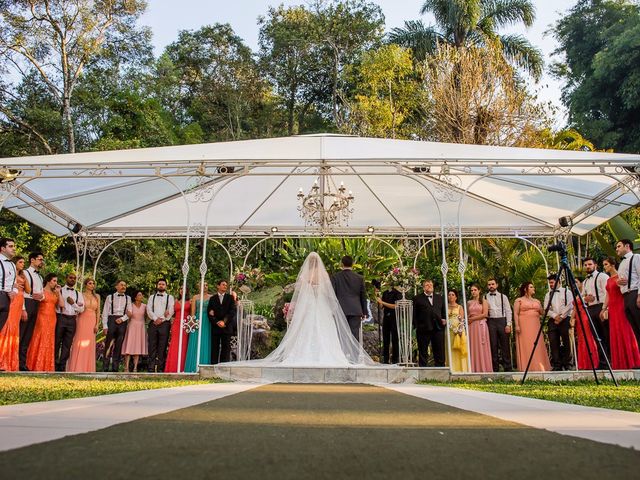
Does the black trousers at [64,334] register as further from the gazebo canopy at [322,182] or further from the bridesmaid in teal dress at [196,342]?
the gazebo canopy at [322,182]

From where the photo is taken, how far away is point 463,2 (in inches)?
946

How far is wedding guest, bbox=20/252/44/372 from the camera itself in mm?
8852

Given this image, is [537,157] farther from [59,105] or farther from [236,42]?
[236,42]

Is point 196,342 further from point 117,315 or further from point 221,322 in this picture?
point 117,315

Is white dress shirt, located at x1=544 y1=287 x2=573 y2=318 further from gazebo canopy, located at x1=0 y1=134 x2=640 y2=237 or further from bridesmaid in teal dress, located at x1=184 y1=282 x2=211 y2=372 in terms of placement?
bridesmaid in teal dress, located at x1=184 y1=282 x2=211 y2=372

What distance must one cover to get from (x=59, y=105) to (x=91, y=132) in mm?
1491

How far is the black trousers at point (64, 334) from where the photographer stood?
31.3 feet

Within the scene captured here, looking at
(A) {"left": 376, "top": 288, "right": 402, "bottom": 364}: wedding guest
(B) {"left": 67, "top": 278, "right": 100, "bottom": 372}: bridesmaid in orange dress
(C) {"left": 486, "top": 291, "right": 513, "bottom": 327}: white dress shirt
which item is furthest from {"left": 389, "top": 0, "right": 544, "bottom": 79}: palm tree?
(B) {"left": 67, "top": 278, "right": 100, "bottom": 372}: bridesmaid in orange dress

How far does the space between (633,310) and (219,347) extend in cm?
659

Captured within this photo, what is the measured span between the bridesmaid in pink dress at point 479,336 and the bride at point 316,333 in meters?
2.65

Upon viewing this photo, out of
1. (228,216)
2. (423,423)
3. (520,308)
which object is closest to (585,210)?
(520,308)

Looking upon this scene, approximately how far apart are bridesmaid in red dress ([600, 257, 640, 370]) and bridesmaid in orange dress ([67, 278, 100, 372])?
8.13 metres

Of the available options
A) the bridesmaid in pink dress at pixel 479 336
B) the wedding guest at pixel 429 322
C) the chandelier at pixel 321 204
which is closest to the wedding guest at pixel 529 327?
the bridesmaid in pink dress at pixel 479 336

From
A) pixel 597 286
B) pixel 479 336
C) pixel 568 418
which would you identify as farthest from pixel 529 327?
pixel 568 418
